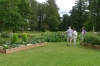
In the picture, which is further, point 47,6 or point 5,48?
point 47,6

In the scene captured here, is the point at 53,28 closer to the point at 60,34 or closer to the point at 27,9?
the point at 27,9

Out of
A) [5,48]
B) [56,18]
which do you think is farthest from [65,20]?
[5,48]

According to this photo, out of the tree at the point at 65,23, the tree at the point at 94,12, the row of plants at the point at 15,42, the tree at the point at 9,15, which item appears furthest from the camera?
the tree at the point at 65,23

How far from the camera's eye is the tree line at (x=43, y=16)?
122 ft

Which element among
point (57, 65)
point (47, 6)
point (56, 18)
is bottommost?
point (57, 65)

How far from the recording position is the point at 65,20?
6544 cm

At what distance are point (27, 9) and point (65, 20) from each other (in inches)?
832

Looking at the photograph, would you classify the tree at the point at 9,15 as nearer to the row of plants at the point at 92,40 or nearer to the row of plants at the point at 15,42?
the row of plants at the point at 15,42

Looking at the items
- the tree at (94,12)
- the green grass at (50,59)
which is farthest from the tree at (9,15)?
the green grass at (50,59)

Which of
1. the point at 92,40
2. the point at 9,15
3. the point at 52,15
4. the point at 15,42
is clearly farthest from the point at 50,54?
the point at 52,15

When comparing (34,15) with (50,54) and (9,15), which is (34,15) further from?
(50,54)

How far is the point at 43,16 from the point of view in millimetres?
64562

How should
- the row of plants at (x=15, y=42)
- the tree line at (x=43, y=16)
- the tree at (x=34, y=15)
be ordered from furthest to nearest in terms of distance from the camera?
1. the tree at (x=34, y=15)
2. the tree line at (x=43, y=16)
3. the row of plants at (x=15, y=42)

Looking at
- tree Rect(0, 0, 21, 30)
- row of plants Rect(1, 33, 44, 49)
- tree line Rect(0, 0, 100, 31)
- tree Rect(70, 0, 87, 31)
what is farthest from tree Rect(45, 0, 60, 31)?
row of plants Rect(1, 33, 44, 49)
